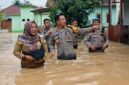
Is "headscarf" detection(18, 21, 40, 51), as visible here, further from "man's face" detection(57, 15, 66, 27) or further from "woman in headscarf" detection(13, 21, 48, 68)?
"man's face" detection(57, 15, 66, 27)

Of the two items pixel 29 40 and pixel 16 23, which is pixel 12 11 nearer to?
pixel 16 23

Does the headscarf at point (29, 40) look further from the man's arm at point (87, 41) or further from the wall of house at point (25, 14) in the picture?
the wall of house at point (25, 14)

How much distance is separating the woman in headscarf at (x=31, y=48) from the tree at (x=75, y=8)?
2182cm

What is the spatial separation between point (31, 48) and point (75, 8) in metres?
22.3

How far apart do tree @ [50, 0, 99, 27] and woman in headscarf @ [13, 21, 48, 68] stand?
21.8 metres

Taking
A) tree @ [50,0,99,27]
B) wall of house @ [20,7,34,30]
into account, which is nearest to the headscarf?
tree @ [50,0,99,27]

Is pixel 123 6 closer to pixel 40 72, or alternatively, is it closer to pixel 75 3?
pixel 75 3

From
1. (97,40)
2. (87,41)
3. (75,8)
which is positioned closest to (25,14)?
(75,8)

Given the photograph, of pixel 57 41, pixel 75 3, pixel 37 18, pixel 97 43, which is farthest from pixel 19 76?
pixel 37 18

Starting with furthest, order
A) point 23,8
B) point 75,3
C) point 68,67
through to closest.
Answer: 1. point 23,8
2. point 75,3
3. point 68,67

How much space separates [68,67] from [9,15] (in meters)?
74.5

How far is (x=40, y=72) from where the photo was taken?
967cm

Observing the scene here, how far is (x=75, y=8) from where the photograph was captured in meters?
32.2

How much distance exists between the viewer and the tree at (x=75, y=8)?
3219 cm
